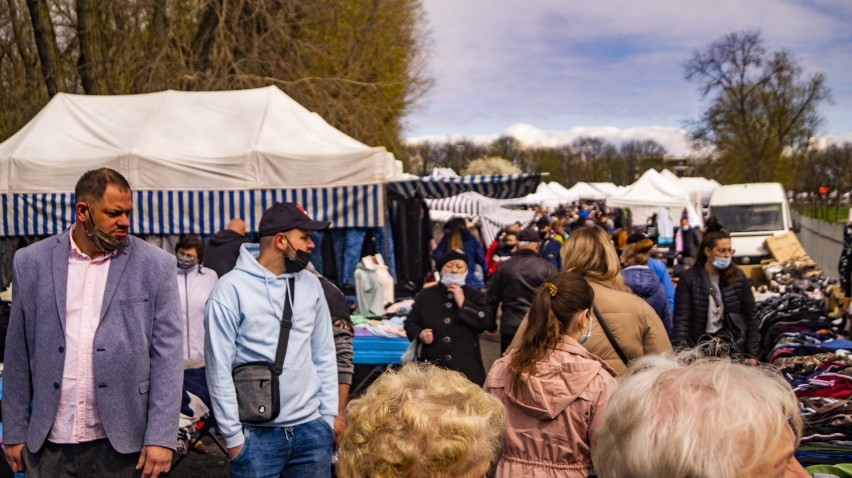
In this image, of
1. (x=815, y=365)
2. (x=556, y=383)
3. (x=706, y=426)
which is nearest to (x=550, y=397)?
(x=556, y=383)

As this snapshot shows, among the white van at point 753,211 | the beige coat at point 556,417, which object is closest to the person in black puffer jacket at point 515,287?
the beige coat at point 556,417

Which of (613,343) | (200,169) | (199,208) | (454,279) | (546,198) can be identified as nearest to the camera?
(613,343)

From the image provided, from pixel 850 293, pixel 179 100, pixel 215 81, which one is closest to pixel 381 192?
pixel 179 100

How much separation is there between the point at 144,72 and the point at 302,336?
53.9 feet

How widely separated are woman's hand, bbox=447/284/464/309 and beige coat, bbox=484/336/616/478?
275 centimetres

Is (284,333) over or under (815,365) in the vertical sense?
over

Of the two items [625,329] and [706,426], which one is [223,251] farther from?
[706,426]

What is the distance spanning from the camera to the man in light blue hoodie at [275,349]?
3848 mm

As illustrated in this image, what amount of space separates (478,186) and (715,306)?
6277 millimetres

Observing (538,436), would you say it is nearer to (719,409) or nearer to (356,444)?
(356,444)

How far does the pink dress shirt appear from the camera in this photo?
11.5ft

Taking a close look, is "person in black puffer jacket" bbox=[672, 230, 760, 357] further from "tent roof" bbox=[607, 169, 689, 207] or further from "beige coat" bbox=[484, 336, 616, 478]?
"tent roof" bbox=[607, 169, 689, 207]

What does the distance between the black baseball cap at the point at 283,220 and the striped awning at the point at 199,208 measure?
248 inches

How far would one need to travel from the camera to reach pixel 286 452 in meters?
3.98
